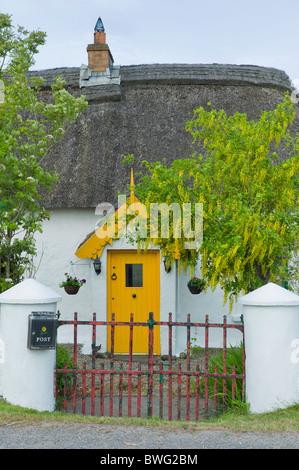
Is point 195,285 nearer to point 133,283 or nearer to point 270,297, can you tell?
point 133,283

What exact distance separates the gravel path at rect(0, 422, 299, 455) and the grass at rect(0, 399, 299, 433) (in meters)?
0.11

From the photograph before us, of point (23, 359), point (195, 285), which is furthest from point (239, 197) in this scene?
point (195, 285)

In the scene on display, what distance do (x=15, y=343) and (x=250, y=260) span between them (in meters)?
2.70

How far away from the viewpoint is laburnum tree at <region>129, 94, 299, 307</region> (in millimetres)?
5414

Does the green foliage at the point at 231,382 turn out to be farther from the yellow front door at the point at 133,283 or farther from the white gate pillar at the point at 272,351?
the yellow front door at the point at 133,283

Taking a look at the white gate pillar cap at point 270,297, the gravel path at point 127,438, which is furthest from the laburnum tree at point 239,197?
the gravel path at point 127,438

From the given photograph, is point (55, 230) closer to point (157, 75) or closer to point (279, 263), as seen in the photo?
point (157, 75)

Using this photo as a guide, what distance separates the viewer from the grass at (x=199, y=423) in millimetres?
4387

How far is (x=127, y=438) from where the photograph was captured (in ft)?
13.4

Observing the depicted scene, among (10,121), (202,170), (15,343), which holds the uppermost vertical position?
(10,121)

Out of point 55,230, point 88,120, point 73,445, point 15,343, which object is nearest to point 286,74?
point 88,120

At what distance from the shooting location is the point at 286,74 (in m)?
13.0

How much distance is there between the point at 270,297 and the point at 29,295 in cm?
251

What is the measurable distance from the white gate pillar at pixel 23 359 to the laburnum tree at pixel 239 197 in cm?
170
